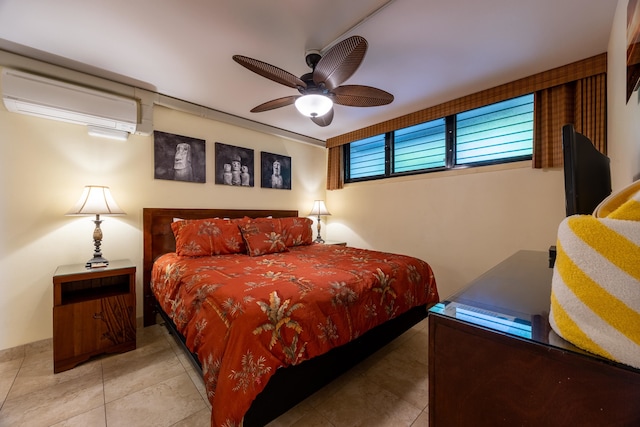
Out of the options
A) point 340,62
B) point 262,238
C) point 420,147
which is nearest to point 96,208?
point 262,238

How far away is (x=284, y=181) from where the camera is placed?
379 cm

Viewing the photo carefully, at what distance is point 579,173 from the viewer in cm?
86

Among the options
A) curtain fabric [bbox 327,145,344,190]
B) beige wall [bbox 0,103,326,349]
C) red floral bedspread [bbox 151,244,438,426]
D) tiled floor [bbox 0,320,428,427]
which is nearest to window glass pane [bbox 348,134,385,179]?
curtain fabric [bbox 327,145,344,190]

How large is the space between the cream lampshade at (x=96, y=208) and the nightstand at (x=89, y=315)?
0.29 ft

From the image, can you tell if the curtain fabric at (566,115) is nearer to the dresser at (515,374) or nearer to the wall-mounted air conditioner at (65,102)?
the dresser at (515,374)

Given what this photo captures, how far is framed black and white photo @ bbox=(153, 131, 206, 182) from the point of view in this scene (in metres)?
2.70

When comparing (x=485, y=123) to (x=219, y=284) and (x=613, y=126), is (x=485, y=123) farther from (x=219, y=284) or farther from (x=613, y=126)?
(x=219, y=284)

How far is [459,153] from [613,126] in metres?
1.25

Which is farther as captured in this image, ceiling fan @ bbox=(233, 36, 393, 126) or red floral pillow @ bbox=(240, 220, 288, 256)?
red floral pillow @ bbox=(240, 220, 288, 256)

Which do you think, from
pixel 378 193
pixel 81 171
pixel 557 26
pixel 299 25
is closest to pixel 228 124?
pixel 81 171

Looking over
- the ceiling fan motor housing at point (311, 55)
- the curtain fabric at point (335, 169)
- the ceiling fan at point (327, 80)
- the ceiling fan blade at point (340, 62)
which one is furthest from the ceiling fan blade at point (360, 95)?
the curtain fabric at point (335, 169)

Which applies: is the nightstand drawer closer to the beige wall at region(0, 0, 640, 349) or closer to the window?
the beige wall at region(0, 0, 640, 349)

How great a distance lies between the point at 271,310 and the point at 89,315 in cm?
167

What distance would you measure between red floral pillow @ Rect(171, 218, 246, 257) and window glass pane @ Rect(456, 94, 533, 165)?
2659 millimetres
